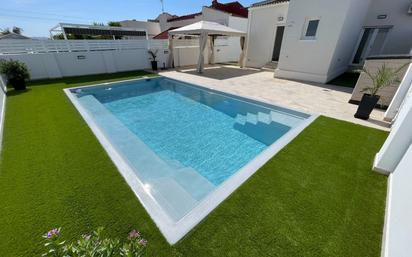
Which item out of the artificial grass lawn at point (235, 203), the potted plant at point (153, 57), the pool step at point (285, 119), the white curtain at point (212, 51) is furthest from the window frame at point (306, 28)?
the potted plant at point (153, 57)

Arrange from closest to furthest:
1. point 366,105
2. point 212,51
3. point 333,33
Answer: point 366,105 < point 333,33 < point 212,51

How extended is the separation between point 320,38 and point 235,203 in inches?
384

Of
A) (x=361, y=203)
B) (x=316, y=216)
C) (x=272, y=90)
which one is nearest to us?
(x=316, y=216)

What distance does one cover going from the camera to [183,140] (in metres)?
4.76

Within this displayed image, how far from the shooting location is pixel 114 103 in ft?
24.0

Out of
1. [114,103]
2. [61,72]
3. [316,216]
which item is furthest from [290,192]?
[61,72]

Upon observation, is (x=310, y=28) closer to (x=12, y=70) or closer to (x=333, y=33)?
(x=333, y=33)

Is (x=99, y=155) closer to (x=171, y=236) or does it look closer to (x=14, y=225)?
(x=14, y=225)

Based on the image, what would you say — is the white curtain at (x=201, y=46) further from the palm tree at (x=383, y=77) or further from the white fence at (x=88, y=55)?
the palm tree at (x=383, y=77)

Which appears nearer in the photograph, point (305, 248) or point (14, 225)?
point (305, 248)

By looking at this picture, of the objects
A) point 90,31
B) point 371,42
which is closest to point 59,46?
point 90,31

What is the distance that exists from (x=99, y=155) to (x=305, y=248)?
3.41 m

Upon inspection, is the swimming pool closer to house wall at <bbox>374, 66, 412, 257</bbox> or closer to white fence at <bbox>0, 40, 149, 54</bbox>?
house wall at <bbox>374, 66, 412, 257</bbox>

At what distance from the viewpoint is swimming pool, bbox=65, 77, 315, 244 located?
2555mm
